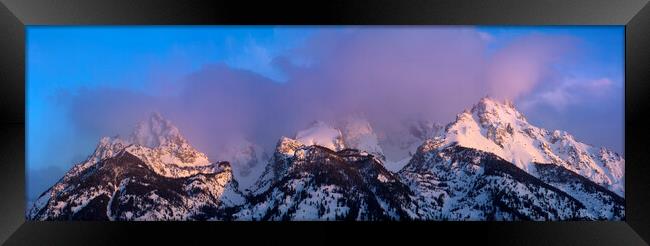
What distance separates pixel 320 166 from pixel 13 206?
13312cm

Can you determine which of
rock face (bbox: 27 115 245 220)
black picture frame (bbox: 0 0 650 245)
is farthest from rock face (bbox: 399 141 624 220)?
black picture frame (bbox: 0 0 650 245)

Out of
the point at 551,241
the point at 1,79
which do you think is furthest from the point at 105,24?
the point at 551,241

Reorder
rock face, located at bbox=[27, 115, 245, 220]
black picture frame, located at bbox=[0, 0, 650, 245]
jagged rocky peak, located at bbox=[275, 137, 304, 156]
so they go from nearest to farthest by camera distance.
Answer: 1. black picture frame, located at bbox=[0, 0, 650, 245]
2. jagged rocky peak, located at bbox=[275, 137, 304, 156]
3. rock face, located at bbox=[27, 115, 245, 220]

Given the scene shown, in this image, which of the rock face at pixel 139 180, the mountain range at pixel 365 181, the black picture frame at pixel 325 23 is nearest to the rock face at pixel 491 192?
the mountain range at pixel 365 181

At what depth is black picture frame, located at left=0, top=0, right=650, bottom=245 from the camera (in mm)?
13219

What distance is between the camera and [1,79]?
13359mm

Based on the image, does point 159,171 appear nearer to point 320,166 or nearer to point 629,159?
point 320,166

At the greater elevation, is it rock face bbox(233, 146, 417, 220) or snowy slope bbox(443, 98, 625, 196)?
snowy slope bbox(443, 98, 625, 196)

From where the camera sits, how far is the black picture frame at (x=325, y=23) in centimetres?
1322

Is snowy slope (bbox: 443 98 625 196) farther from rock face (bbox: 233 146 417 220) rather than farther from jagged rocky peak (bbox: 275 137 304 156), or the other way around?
jagged rocky peak (bbox: 275 137 304 156)

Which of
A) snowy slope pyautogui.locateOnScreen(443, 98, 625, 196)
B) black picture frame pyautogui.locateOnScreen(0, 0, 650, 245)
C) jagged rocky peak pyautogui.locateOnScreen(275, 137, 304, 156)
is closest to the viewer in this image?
black picture frame pyautogui.locateOnScreen(0, 0, 650, 245)

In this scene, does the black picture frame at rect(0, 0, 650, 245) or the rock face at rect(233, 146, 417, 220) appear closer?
the black picture frame at rect(0, 0, 650, 245)

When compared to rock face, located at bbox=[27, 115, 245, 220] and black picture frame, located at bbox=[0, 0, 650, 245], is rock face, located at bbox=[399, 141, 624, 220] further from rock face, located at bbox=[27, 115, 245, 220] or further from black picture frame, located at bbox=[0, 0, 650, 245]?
black picture frame, located at bbox=[0, 0, 650, 245]

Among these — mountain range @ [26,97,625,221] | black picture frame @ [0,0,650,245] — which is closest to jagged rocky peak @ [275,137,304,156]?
mountain range @ [26,97,625,221]
